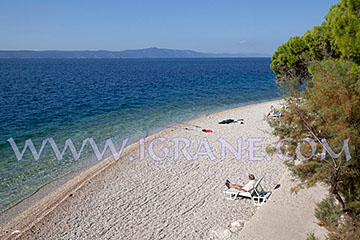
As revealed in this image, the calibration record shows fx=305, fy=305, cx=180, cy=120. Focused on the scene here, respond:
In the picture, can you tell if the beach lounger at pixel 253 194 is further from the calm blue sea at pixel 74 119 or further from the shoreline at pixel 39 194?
the calm blue sea at pixel 74 119

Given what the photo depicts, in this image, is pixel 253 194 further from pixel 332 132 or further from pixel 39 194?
pixel 39 194

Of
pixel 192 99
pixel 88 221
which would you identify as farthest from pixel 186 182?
pixel 192 99

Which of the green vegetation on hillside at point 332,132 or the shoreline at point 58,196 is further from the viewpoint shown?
the shoreline at point 58,196

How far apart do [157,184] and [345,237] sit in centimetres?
738

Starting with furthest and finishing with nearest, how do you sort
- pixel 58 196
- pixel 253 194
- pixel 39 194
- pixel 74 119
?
pixel 74 119, pixel 39 194, pixel 58 196, pixel 253 194

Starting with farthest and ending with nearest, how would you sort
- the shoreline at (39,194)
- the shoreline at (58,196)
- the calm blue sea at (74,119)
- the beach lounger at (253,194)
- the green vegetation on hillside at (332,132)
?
the calm blue sea at (74,119) < the shoreline at (39,194) < the shoreline at (58,196) < the beach lounger at (253,194) < the green vegetation on hillside at (332,132)

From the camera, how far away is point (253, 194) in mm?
10016

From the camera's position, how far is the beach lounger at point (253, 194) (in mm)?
9775

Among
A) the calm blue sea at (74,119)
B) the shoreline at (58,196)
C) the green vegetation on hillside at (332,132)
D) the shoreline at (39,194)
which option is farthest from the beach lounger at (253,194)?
the calm blue sea at (74,119)

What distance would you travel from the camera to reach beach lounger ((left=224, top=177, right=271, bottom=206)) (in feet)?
32.1

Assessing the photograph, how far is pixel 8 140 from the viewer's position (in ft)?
62.4

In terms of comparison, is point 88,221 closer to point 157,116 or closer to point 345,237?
point 345,237

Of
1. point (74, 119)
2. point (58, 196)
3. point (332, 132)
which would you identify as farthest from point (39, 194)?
point (74, 119)

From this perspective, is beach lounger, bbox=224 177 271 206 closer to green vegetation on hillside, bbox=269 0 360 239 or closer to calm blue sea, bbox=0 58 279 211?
green vegetation on hillside, bbox=269 0 360 239
